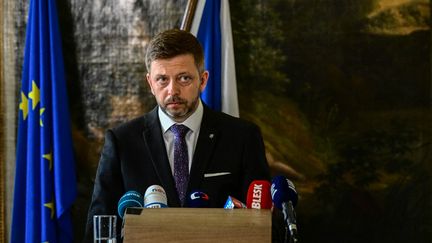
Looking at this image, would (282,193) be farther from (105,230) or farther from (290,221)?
(105,230)

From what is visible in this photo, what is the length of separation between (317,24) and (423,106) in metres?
0.95

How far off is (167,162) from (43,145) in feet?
6.43

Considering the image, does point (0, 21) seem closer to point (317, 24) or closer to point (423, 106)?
point (317, 24)

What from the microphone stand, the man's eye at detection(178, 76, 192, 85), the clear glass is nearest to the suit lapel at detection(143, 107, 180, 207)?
the man's eye at detection(178, 76, 192, 85)

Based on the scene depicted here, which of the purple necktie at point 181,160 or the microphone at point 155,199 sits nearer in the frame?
the microphone at point 155,199

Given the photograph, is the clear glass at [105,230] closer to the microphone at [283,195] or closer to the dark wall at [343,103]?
the microphone at [283,195]

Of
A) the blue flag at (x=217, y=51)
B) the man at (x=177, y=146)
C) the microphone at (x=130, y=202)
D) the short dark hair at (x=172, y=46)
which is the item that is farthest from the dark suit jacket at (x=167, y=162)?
the blue flag at (x=217, y=51)

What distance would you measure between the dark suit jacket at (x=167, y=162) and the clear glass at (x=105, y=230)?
747 mm

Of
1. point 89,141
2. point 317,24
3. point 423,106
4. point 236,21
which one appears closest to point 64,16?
point 89,141

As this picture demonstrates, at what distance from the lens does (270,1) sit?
451 centimetres

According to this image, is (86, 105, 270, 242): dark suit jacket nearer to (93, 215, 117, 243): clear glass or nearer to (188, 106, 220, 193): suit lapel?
(188, 106, 220, 193): suit lapel

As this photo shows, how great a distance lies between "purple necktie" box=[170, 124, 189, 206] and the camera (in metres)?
2.77

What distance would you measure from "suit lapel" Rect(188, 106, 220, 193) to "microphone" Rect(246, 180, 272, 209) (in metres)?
0.59

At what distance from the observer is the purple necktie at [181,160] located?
277cm
